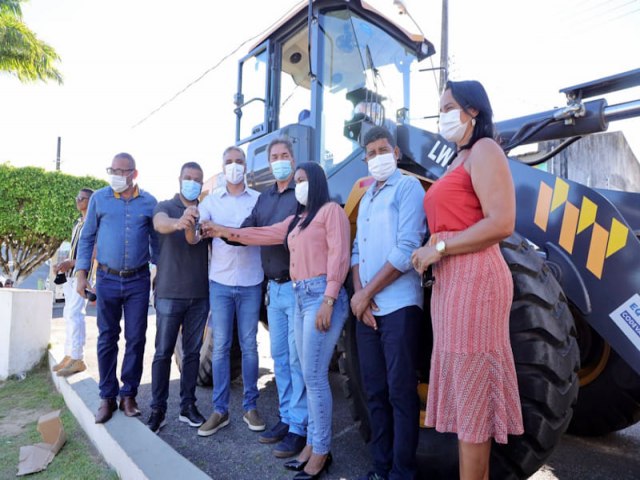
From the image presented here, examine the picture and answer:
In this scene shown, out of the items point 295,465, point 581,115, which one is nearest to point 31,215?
point 295,465

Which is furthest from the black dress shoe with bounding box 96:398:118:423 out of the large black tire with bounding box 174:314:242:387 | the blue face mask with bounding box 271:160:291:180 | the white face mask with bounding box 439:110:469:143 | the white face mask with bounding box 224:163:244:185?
the white face mask with bounding box 439:110:469:143

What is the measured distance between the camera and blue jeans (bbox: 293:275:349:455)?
266 centimetres

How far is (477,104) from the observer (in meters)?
1.97

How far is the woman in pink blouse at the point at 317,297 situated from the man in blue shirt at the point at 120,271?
140 cm

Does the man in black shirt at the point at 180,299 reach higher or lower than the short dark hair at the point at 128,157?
lower

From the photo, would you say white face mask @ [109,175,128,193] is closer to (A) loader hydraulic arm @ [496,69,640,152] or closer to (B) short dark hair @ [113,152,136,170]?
(B) short dark hair @ [113,152,136,170]

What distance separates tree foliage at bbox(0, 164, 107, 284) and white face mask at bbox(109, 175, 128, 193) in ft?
41.7

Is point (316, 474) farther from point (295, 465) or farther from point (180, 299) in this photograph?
point (180, 299)

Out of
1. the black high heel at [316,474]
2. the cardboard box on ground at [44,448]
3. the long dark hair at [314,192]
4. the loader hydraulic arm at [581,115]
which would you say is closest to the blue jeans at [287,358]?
the black high heel at [316,474]

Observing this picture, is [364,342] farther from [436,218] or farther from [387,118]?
[387,118]

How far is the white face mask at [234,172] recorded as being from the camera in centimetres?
349

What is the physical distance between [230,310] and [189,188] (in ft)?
3.16

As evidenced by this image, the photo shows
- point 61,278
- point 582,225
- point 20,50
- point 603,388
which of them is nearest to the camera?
point 582,225

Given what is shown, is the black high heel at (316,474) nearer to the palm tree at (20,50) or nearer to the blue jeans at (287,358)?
the blue jeans at (287,358)
